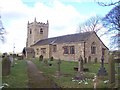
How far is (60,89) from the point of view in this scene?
11.3 m

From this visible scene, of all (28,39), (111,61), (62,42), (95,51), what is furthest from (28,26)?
(111,61)

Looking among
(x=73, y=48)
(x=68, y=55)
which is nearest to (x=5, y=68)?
(x=73, y=48)

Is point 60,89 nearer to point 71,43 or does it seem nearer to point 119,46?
point 119,46

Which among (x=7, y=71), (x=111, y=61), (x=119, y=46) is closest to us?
(x=111, y=61)

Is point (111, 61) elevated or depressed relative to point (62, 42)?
depressed

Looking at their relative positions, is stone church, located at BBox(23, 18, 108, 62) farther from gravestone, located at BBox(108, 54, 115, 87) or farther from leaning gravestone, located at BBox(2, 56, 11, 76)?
gravestone, located at BBox(108, 54, 115, 87)

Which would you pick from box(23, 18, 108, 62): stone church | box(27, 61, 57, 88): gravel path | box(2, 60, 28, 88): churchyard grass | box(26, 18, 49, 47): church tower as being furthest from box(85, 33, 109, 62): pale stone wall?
box(27, 61, 57, 88): gravel path

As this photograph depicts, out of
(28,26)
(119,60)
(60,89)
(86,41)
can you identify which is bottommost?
(60,89)

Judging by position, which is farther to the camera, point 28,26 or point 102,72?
point 28,26

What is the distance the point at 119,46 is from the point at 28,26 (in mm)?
64847

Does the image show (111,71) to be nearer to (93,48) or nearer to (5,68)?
(5,68)

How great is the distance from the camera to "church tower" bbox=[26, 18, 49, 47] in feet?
263

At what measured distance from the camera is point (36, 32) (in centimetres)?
8044

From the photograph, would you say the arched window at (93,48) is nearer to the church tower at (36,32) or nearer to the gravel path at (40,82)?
the church tower at (36,32)
